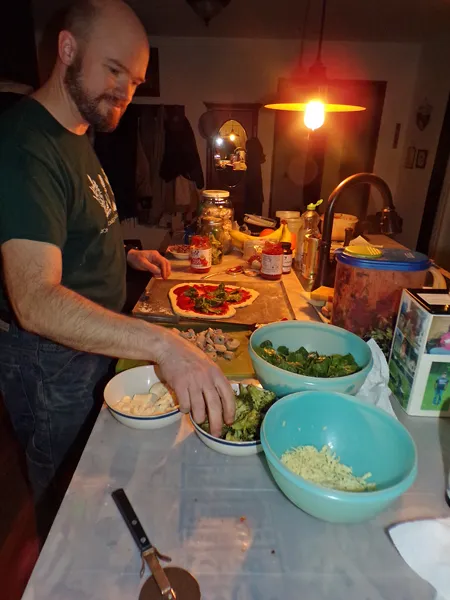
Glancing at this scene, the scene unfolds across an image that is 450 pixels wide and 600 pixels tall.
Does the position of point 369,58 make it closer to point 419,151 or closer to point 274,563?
point 419,151

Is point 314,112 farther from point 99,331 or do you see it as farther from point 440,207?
point 440,207

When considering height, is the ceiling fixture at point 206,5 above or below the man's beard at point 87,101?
above

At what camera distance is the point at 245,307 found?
158 centimetres

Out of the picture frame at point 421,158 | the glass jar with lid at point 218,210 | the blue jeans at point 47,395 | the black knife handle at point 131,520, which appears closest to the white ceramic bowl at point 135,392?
the black knife handle at point 131,520

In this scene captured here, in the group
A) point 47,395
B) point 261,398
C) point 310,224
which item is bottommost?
point 47,395

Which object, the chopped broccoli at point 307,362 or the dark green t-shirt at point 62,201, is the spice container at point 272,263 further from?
the chopped broccoli at point 307,362

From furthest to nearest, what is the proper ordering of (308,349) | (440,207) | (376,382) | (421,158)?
(421,158)
(440,207)
(308,349)
(376,382)

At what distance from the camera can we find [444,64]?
3660 millimetres

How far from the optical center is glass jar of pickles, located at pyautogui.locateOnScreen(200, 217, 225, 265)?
2.11 meters

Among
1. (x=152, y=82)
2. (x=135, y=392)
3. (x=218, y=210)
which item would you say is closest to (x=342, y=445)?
(x=135, y=392)

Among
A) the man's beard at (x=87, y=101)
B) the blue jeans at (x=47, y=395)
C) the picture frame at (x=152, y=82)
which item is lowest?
the blue jeans at (x=47, y=395)

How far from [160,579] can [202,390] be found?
300 mm

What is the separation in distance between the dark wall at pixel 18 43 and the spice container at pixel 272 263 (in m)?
2.77

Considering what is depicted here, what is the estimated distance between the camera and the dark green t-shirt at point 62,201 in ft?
3.09
